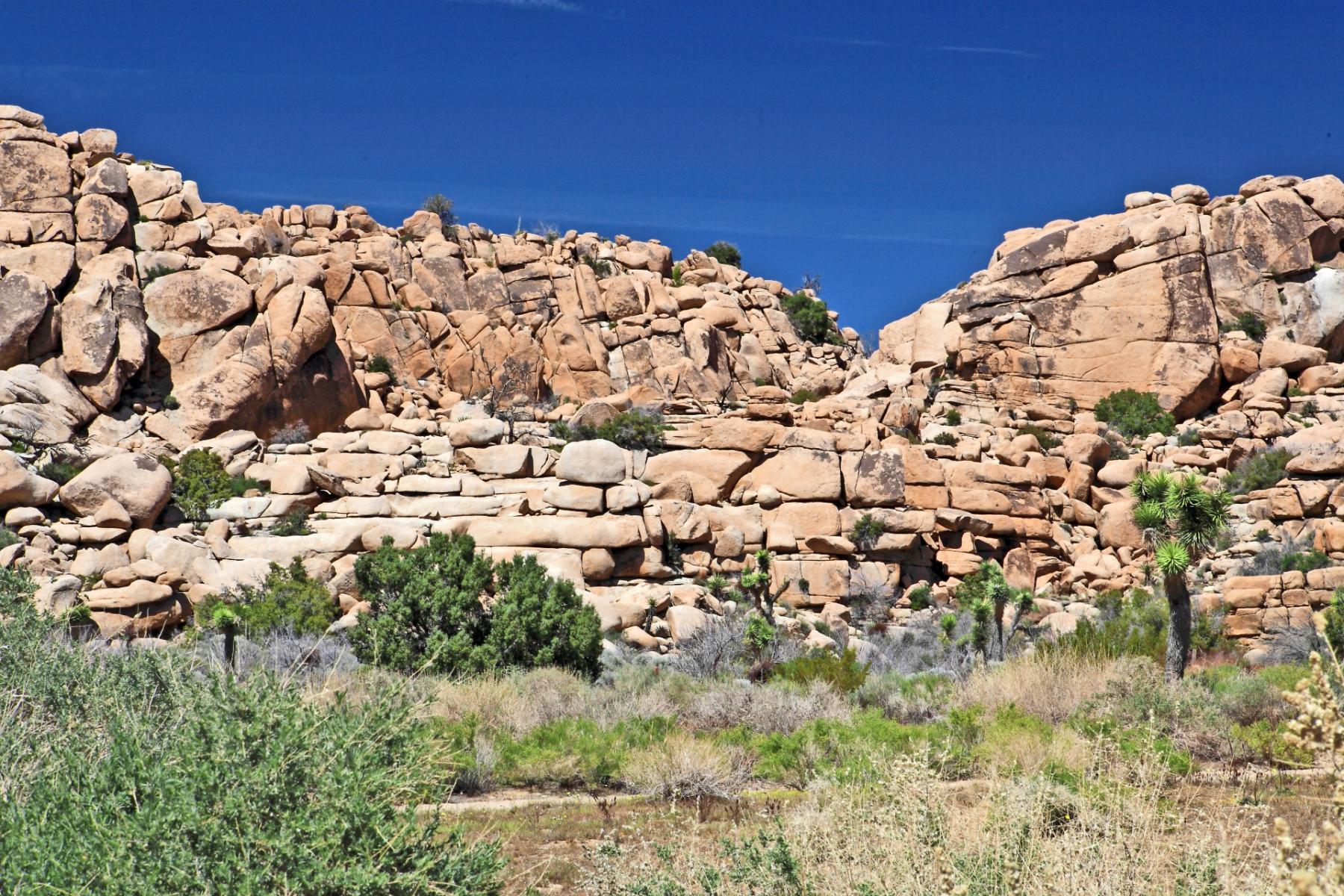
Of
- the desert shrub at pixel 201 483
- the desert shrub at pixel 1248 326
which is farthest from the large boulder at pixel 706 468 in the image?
the desert shrub at pixel 1248 326

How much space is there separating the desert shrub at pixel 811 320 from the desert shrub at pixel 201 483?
3106cm

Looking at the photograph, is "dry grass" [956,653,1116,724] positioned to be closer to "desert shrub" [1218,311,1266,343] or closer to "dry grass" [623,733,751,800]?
"dry grass" [623,733,751,800]

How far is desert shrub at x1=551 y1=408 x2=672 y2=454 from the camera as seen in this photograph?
110 feet

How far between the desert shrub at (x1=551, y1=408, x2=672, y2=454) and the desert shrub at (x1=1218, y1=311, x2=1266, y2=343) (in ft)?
80.6

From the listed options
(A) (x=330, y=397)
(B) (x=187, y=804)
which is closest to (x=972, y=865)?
(B) (x=187, y=804)

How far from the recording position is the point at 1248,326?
145ft

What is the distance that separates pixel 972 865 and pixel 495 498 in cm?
2394

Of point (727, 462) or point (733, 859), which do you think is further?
point (727, 462)

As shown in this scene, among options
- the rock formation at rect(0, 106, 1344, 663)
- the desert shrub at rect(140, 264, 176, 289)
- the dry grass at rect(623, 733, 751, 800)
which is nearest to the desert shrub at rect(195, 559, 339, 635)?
the rock formation at rect(0, 106, 1344, 663)

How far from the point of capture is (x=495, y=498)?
28.7m

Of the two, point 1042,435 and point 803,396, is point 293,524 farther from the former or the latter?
point 1042,435

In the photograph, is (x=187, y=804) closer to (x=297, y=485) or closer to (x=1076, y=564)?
(x=297, y=485)

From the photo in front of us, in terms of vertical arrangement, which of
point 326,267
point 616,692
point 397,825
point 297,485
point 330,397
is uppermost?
point 326,267

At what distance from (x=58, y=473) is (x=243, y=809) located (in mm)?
Result: 27085
